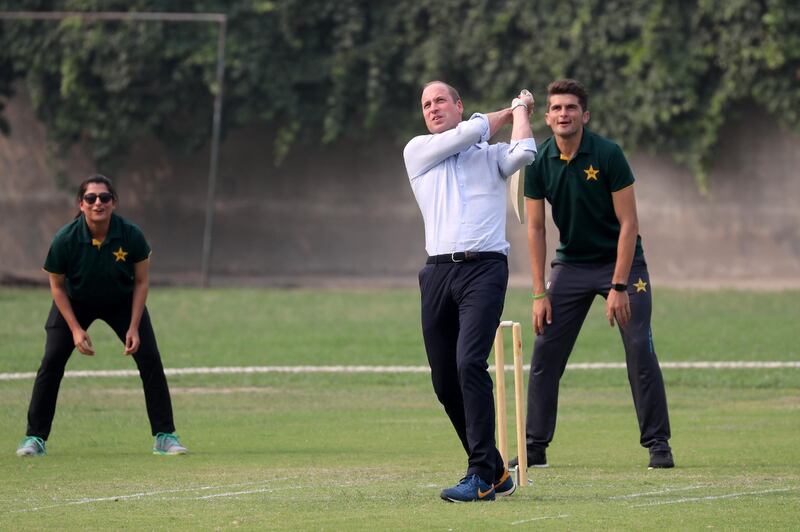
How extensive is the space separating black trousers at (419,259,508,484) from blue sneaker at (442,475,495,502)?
1.6 inches

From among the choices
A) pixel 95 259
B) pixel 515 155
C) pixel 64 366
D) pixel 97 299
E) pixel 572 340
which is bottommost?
pixel 64 366

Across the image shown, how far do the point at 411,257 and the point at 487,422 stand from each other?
23.7 meters

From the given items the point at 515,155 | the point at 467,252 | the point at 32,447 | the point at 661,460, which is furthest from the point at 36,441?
the point at 515,155

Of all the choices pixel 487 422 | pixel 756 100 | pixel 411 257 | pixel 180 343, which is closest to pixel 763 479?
pixel 487 422

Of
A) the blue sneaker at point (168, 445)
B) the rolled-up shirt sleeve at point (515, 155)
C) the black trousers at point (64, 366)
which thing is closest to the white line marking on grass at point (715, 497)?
the rolled-up shirt sleeve at point (515, 155)

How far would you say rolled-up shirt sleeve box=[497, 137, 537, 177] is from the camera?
8.09 metres

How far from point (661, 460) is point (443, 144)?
105 inches

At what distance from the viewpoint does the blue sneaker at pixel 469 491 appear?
26.0 feet

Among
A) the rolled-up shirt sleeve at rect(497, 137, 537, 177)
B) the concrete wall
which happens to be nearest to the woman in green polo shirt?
the rolled-up shirt sleeve at rect(497, 137, 537, 177)

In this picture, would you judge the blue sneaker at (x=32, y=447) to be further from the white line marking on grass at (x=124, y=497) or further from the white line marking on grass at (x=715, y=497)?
the white line marking on grass at (x=715, y=497)

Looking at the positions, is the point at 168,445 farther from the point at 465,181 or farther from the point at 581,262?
the point at 465,181

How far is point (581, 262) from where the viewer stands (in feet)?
32.1

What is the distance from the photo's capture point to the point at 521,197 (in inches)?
357

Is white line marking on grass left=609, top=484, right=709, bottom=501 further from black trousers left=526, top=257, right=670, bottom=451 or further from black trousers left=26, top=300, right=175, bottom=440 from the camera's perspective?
black trousers left=26, top=300, right=175, bottom=440
